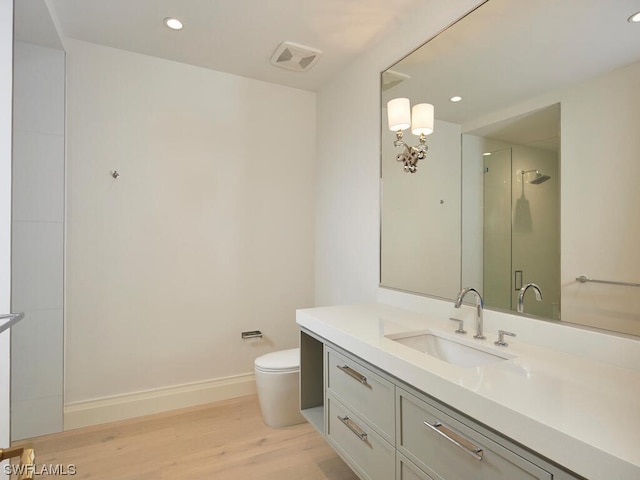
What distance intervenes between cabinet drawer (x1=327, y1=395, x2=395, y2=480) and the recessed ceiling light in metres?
2.36

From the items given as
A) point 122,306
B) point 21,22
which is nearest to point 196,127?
point 21,22

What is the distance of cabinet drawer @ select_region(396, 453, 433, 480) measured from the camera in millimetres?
1175

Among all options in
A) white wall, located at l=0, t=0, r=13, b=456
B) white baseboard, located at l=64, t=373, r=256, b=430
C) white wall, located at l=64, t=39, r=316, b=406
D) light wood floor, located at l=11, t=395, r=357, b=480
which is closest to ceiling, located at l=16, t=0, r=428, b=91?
white wall, located at l=64, t=39, r=316, b=406

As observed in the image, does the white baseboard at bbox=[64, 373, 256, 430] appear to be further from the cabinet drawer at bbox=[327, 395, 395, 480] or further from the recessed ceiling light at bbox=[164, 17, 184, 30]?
the recessed ceiling light at bbox=[164, 17, 184, 30]

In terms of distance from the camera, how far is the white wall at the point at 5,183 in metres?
1.23

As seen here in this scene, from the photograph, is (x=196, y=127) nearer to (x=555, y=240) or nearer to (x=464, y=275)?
(x=464, y=275)

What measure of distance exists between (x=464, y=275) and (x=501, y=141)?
675 mm

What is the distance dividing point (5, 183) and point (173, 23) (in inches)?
58.3

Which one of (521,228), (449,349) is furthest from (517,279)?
(449,349)

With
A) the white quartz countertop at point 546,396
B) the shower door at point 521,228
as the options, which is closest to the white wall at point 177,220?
the white quartz countertop at point 546,396

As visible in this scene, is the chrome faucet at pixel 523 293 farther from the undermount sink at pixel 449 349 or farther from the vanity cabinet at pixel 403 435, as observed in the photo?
the vanity cabinet at pixel 403 435

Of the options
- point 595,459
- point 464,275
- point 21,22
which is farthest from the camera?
point 21,22

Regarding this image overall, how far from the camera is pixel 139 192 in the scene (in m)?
2.54

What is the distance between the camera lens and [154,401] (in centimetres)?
255
